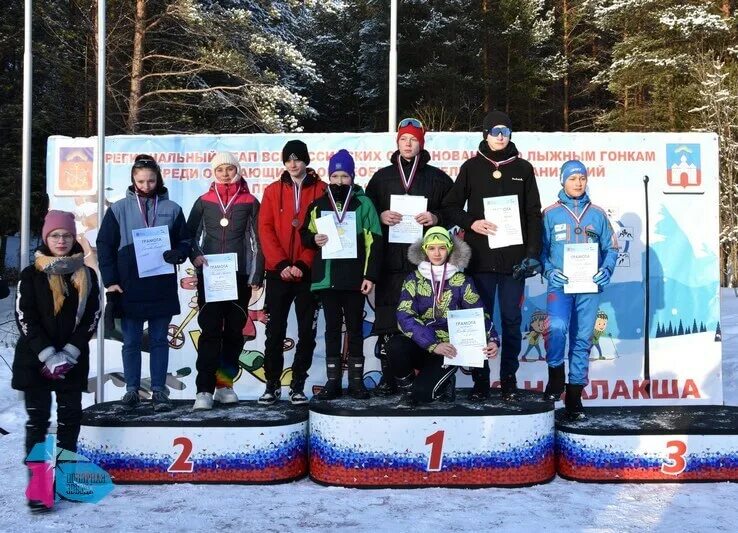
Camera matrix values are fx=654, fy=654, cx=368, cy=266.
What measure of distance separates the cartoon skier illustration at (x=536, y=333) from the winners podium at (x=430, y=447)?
173 cm

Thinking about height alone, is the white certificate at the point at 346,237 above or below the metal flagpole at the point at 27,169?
below

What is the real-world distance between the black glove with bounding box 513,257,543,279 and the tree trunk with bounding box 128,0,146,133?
10.8m

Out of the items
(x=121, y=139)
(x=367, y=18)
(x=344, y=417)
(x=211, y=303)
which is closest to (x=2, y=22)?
(x=367, y=18)

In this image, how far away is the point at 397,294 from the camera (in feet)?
14.1

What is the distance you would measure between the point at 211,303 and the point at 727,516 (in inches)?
122

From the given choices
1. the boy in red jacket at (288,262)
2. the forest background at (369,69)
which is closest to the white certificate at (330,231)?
the boy in red jacket at (288,262)

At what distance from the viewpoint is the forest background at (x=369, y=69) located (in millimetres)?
13328

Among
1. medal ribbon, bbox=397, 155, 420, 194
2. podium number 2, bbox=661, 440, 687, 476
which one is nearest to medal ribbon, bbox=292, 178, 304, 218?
medal ribbon, bbox=397, 155, 420, 194

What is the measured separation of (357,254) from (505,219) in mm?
951

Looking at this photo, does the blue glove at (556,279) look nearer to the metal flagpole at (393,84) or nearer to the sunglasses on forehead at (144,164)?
the metal flagpole at (393,84)

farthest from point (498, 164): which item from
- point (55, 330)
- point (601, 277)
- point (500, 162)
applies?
point (55, 330)

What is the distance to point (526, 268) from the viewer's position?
3980mm

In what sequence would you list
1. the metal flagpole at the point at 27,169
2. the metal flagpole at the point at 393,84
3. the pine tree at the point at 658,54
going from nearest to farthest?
the metal flagpole at the point at 393,84
the metal flagpole at the point at 27,169
the pine tree at the point at 658,54

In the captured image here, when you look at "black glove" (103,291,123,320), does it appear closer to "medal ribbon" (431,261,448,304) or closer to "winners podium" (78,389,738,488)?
Result: "winners podium" (78,389,738,488)
